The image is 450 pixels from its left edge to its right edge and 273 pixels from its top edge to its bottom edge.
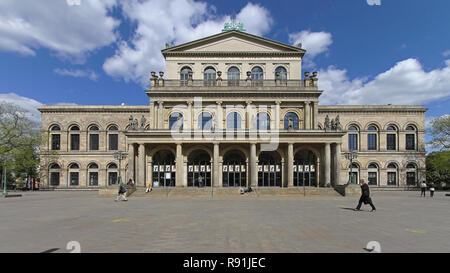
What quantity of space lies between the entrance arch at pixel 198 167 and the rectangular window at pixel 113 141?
14.8m

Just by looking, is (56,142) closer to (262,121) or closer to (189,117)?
(189,117)

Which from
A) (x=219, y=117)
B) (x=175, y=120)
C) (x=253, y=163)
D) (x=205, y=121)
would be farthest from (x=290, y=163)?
(x=175, y=120)

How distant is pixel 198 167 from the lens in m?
34.9

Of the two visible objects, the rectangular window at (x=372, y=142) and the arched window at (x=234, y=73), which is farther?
the rectangular window at (x=372, y=142)

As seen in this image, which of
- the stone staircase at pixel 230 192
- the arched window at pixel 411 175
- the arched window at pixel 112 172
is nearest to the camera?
the stone staircase at pixel 230 192

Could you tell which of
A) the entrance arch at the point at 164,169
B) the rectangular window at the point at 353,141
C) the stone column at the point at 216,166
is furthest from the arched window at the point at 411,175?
the entrance arch at the point at 164,169

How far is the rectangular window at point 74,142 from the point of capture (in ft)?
136

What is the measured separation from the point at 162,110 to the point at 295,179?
841 inches

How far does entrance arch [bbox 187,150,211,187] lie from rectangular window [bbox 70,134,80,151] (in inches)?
815

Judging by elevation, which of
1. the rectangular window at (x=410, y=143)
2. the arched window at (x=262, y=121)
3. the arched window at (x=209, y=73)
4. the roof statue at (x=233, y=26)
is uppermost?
the roof statue at (x=233, y=26)

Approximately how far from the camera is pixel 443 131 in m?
40.6

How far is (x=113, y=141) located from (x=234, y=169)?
69.8ft

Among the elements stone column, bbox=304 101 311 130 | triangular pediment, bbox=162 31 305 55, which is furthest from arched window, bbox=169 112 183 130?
stone column, bbox=304 101 311 130

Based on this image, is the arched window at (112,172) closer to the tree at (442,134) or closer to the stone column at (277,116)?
the stone column at (277,116)
